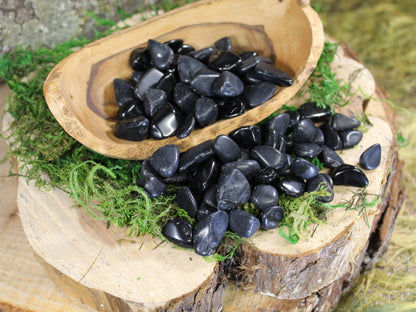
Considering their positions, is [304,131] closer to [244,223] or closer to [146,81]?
[244,223]

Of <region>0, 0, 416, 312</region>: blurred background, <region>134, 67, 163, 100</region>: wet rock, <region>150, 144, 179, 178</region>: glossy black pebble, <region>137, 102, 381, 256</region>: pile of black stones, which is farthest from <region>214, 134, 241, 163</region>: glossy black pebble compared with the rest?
<region>0, 0, 416, 312</region>: blurred background

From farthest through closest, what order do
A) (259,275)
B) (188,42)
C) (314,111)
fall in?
(188,42) → (314,111) → (259,275)

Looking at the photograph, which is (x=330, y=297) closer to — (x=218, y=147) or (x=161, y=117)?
(x=218, y=147)

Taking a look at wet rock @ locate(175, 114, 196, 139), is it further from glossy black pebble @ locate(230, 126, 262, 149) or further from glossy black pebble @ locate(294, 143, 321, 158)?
glossy black pebble @ locate(294, 143, 321, 158)

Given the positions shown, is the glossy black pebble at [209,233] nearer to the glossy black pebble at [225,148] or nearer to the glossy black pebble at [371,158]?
the glossy black pebble at [225,148]

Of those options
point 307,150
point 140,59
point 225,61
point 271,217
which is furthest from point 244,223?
point 140,59

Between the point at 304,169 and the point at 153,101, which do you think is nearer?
the point at 304,169
